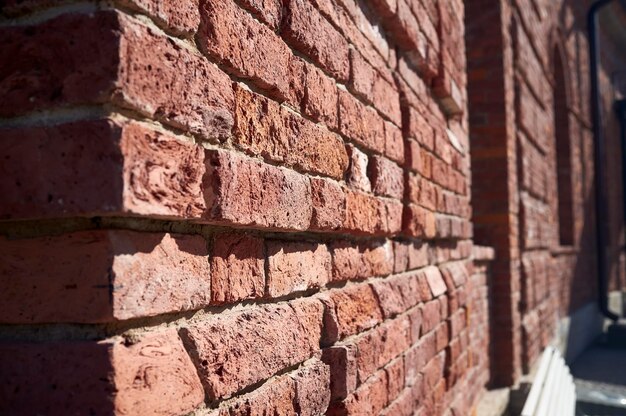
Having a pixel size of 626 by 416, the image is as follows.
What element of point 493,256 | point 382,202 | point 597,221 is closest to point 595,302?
point 597,221

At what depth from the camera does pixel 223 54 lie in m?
0.92

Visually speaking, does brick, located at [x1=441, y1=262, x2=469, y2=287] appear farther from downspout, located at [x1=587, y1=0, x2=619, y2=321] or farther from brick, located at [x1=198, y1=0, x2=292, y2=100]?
downspout, located at [x1=587, y1=0, x2=619, y2=321]

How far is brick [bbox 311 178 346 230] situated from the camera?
1210mm

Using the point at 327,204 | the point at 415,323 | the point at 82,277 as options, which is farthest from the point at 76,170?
the point at 415,323

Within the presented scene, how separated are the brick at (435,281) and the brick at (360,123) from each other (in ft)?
2.15

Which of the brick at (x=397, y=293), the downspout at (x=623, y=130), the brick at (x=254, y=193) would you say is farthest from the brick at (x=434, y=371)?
the downspout at (x=623, y=130)

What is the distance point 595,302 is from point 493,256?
217 inches

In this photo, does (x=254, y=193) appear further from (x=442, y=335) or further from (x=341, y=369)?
(x=442, y=335)

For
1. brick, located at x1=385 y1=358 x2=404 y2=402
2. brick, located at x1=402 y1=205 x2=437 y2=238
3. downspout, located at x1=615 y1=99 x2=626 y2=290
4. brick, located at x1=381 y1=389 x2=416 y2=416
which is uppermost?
downspout, located at x1=615 y1=99 x2=626 y2=290

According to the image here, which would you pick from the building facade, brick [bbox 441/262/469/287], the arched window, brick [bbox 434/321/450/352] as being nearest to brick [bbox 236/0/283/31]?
the building facade

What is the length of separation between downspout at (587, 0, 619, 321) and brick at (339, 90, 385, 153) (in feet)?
26.6

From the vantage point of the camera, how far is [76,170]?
0.69m

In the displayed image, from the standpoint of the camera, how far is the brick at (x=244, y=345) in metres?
0.85

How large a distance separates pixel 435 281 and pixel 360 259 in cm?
82
